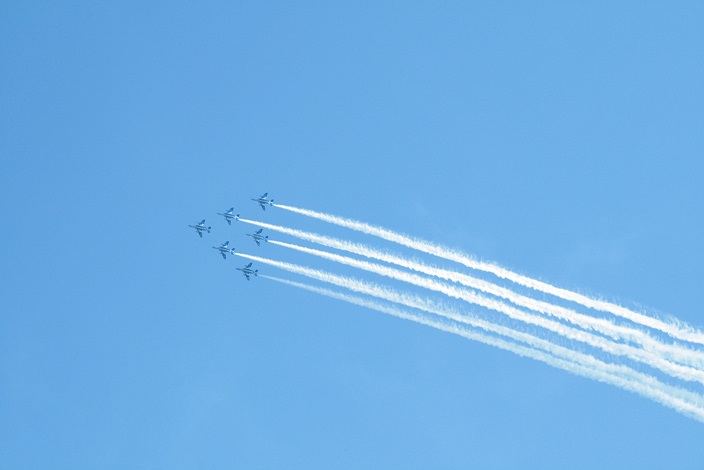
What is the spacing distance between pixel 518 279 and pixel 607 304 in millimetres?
8228

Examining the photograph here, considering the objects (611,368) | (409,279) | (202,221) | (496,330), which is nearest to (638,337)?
(611,368)

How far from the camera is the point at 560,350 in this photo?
9319 centimetres

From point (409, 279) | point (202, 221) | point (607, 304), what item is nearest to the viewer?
point (607, 304)

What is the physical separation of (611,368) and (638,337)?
12.0 ft

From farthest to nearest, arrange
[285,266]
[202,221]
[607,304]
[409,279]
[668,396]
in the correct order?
1. [202,221]
2. [285,266]
3. [409,279]
4. [607,304]
5. [668,396]

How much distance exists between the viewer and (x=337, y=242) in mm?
106125

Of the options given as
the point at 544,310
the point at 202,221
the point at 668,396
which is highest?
the point at 202,221

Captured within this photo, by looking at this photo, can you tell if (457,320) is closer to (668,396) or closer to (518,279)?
(518,279)

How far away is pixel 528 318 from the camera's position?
315 ft

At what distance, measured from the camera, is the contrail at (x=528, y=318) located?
8856 centimetres

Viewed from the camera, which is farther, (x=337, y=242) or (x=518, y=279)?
(x=337, y=242)

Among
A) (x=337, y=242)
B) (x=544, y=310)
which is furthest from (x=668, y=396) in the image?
(x=337, y=242)

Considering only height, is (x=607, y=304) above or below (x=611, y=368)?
above

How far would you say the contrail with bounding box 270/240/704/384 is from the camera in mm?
88562
